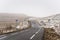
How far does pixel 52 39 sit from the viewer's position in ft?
82.5

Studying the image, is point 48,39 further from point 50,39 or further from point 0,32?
point 0,32

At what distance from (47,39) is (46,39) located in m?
0.11

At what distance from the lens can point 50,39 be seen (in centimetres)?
2538

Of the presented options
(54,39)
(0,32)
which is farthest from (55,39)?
(0,32)

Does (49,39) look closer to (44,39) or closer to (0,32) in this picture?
(44,39)

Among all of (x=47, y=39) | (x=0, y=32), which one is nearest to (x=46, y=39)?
(x=47, y=39)

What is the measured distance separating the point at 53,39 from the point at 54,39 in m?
0.18

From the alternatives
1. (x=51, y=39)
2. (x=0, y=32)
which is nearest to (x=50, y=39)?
(x=51, y=39)

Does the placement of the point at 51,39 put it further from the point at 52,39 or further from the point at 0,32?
the point at 0,32

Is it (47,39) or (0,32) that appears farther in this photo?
(0,32)

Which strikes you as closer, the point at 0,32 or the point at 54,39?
the point at 54,39

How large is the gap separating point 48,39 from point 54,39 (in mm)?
616

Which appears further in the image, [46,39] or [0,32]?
[0,32]

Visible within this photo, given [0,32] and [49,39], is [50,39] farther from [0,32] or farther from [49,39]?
[0,32]
